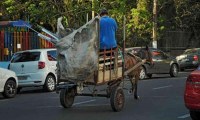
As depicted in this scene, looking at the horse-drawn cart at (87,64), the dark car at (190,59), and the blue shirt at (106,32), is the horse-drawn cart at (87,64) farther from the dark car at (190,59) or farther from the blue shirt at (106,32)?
the dark car at (190,59)

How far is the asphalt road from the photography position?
Answer: 1114 cm

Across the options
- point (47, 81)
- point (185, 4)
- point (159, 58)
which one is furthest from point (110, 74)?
point (185, 4)

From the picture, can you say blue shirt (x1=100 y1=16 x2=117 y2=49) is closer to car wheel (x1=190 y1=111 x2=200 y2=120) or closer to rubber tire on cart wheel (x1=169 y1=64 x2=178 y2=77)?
car wheel (x1=190 y1=111 x2=200 y2=120)

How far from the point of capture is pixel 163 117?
10906mm

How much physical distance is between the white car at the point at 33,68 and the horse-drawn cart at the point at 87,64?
17.9ft

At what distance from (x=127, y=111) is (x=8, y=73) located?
A: 563 cm

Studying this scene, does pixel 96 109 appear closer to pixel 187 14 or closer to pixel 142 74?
pixel 142 74

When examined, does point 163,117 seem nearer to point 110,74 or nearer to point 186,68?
point 110,74

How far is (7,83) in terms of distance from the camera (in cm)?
1619

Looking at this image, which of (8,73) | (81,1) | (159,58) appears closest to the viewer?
(8,73)

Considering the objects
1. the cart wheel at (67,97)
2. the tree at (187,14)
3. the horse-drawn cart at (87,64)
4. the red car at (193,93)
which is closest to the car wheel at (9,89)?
the cart wheel at (67,97)

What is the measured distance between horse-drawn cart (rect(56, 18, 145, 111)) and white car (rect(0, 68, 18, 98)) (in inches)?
155

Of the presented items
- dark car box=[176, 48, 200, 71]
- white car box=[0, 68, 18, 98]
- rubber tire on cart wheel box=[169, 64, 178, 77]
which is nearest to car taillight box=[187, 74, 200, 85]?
white car box=[0, 68, 18, 98]

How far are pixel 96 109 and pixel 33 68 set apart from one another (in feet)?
19.7
